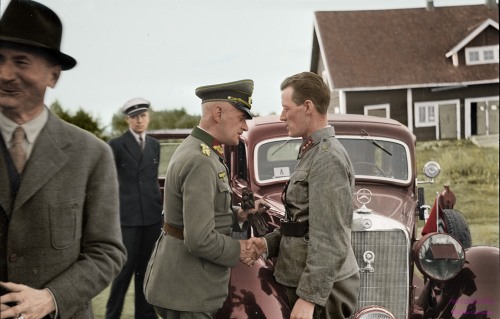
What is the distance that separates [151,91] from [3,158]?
100 centimetres

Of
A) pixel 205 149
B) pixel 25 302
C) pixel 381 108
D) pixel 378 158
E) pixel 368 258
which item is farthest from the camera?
pixel 378 158

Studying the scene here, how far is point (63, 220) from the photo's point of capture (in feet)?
5.35

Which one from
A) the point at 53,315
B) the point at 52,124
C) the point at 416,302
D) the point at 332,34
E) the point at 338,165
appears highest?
the point at 332,34

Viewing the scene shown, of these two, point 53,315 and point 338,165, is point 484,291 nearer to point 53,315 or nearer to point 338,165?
point 338,165

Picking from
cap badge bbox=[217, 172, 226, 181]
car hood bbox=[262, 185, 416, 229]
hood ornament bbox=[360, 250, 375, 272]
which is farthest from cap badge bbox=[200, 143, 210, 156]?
hood ornament bbox=[360, 250, 375, 272]

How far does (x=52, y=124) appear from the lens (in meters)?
1.68

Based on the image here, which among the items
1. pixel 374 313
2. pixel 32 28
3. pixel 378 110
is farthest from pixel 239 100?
pixel 378 110

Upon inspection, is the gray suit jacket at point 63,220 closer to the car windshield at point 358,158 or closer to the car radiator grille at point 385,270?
the car radiator grille at point 385,270

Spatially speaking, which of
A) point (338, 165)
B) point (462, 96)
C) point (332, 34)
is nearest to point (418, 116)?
point (462, 96)

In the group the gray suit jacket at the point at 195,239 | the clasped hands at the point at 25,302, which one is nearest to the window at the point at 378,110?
the gray suit jacket at the point at 195,239

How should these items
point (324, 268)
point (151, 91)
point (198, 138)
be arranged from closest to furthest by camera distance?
point (324, 268) < point (198, 138) < point (151, 91)

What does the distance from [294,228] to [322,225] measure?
0.66 feet

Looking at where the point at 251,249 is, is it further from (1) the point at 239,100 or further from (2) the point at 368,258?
(2) the point at 368,258

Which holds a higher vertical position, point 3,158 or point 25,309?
point 3,158
